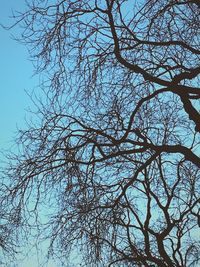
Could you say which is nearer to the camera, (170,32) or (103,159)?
(170,32)

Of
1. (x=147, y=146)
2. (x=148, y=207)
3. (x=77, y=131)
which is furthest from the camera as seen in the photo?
(x=148, y=207)

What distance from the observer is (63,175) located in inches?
290

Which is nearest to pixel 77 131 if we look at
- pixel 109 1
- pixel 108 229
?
pixel 108 229

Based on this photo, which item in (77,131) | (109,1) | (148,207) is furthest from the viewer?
(148,207)

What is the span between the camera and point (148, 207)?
31.4ft

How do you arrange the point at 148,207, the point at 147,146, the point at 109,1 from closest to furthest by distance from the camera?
the point at 109,1 < the point at 147,146 < the point at 148,207

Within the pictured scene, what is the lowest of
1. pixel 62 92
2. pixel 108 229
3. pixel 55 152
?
pixel 108 229

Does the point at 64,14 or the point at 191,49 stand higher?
the point at 64,14

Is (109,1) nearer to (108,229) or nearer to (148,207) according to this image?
(108,229)

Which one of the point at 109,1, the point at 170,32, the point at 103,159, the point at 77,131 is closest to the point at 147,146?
the point at 103,159

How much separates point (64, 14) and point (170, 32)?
5.37 ft

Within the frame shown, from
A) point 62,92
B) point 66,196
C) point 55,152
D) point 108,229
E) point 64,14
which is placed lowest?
point 108,229

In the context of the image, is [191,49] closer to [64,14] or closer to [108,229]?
[64,14]

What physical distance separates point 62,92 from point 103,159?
1286 millimetres
